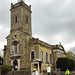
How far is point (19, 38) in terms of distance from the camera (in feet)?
129

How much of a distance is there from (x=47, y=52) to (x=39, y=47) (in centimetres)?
517

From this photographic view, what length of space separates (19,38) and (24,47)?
10.0 ft

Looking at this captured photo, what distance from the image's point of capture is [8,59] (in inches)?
1582

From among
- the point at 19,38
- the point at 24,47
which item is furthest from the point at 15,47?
the point at 24,47

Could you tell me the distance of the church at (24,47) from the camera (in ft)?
123

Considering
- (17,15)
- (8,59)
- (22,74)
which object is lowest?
(22,74)

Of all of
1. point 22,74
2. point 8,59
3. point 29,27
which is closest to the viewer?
point 22,74

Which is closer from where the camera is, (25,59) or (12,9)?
(25,59)

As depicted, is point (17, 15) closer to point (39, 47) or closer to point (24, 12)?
point (24, 12)

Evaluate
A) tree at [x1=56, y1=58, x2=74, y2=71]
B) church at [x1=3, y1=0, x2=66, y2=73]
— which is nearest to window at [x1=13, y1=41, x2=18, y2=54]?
church at [x1=3, y1=0, x2=66, y2=73]

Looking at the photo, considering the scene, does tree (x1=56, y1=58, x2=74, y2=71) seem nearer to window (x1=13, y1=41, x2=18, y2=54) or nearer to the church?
the church

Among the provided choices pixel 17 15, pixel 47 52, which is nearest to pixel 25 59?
pixel 47 52

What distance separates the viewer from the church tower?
3778 cm

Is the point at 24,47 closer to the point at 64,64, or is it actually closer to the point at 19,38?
the point at 19,38
